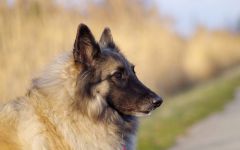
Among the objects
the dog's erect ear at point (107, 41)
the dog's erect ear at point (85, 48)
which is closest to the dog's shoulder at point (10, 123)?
the dog's erect ear at point (85, 48)

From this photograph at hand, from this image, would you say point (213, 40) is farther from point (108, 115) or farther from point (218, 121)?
point (108, 115)

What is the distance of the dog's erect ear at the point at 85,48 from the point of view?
20.7 feet

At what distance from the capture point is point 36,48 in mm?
13367

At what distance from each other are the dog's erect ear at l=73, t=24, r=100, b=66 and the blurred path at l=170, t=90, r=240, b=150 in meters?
6.12

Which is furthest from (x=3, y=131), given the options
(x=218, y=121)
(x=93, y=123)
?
(x=218, y=121)

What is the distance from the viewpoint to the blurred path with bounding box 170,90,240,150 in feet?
41.4

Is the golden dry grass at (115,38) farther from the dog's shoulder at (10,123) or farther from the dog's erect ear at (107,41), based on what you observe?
the dog's shoulder at (10,123)

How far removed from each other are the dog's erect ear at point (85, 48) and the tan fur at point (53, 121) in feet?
0.39

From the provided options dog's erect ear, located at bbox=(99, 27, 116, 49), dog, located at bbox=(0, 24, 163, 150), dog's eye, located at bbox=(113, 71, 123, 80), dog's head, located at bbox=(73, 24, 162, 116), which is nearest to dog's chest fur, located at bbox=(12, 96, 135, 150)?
dog, located at bbox=(0, 24, 163, 150)

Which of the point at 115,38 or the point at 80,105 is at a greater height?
the point at 115,38

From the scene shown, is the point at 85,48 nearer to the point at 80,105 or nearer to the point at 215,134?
the point at 80,105

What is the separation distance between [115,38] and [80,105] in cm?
1246

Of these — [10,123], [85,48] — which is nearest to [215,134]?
[85,48]

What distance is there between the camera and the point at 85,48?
21.2ft
